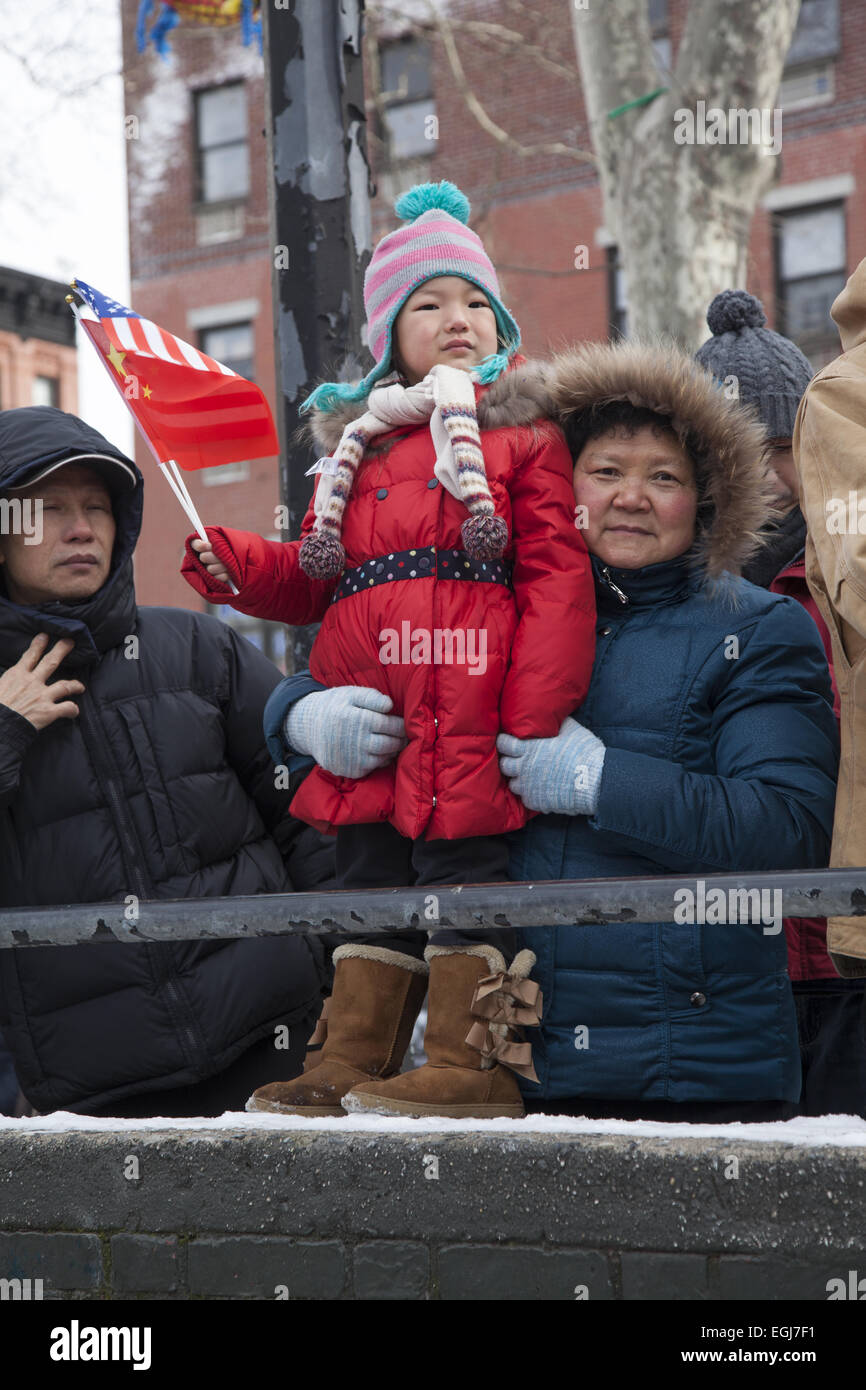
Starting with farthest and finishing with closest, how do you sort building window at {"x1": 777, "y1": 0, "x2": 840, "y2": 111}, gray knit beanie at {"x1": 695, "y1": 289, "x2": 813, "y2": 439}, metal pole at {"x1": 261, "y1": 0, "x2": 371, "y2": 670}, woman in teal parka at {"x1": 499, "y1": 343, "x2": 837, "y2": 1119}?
building window at {"x1": 777, "y1": 0, "x2": 840, "y2": 111} < metal pole at {"x1": 261, "y1": 0, "x2": 371, "y2": 670} < gray knit beanie at {"x1": 695, "y1": 289, "x2": 813, "y2": 439} < woman in teal parka at {"x1": 499, "y1": 343, "x2": 837, "y2": 1119}

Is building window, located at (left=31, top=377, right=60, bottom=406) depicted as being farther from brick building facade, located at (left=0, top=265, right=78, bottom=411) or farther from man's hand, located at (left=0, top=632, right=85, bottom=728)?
man's hand, located at (left=0, top=632, right=85, bottom=728)

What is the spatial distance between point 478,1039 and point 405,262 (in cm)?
165

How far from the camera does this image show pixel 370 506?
319 cm

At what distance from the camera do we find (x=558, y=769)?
9.34 feet

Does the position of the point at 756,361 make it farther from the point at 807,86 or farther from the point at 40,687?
the point at 807,86

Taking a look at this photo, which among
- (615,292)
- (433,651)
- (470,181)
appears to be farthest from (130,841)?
(470,181)

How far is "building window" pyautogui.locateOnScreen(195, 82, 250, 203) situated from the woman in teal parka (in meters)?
20.5

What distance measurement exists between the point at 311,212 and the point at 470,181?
17.2 metres

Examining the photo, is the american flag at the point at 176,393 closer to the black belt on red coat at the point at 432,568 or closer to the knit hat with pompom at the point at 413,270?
the knit hat with pompom at the point at 413,270

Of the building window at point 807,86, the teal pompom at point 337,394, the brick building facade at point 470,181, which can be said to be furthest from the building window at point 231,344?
the teal pompom at point 337,394

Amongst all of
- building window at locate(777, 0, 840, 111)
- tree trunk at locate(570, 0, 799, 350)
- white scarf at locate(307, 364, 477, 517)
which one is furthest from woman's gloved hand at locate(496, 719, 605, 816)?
building window at locate(777, 0, 840, 111)

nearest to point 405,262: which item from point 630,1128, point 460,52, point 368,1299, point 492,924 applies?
point 492,924

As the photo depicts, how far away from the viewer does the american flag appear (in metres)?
3.52
